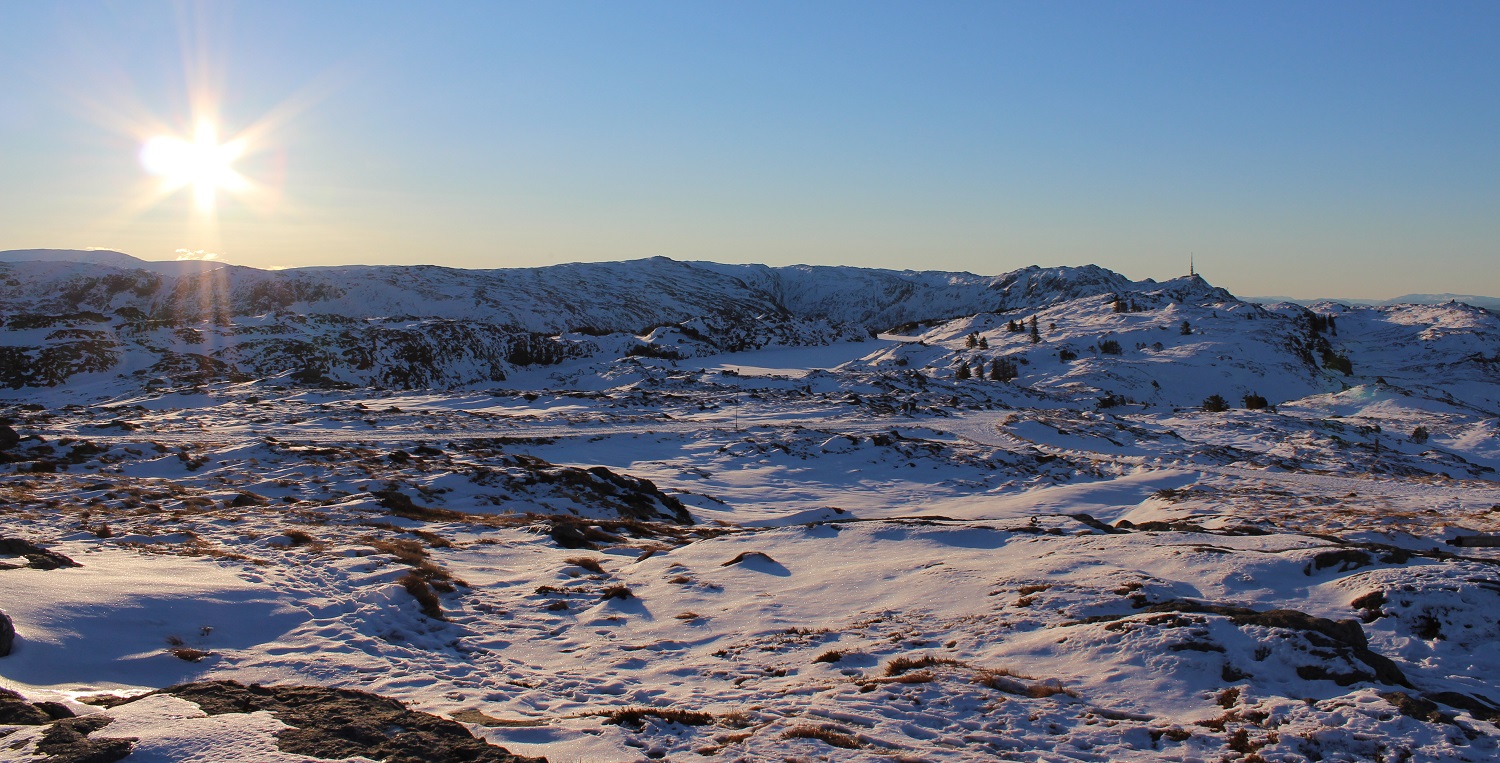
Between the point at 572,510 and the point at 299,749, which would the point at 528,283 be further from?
the point at 299,749

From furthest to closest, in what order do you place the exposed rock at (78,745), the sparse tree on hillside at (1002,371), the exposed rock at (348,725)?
the sparse tree on hillside at (1002,371)
the exposed rock at (348,725)
the exposed rock at (78,745)

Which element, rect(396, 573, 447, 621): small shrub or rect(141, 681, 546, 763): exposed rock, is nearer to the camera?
rect(141, 681, 546, 763): exposed rock

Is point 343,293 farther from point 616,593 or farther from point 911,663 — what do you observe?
point 911,663

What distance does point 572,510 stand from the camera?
22.7 meters

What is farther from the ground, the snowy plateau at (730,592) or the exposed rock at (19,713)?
the exposed rock at (19,713)

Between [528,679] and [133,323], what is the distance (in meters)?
80.9

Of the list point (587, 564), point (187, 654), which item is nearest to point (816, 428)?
point (587, 564)

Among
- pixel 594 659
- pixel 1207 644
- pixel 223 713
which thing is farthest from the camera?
pixel 594 659

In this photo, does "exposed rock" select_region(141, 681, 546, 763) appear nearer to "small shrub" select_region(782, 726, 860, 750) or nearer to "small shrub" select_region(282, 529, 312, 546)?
"small shrub" select_region(782, 726, 860, 750)

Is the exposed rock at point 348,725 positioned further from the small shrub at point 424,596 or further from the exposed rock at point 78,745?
the small shrub at point 424,596

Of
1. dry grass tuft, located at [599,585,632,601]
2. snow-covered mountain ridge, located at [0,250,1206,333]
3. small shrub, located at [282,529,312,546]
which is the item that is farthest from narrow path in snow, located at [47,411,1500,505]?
snow-covered mountain ridge, located at [0,250,1206,333]

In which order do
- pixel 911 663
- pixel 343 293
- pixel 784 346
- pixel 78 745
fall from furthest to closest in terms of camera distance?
1. pixel 343 293
2. pixel 784 346
3. pixel 911 663
4. pixel 78 745

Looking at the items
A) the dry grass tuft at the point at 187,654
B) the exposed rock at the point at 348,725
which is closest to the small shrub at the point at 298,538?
the dry grass tuft at the point at 187,654

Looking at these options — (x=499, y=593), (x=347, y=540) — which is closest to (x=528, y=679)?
(x=499, y=593)
